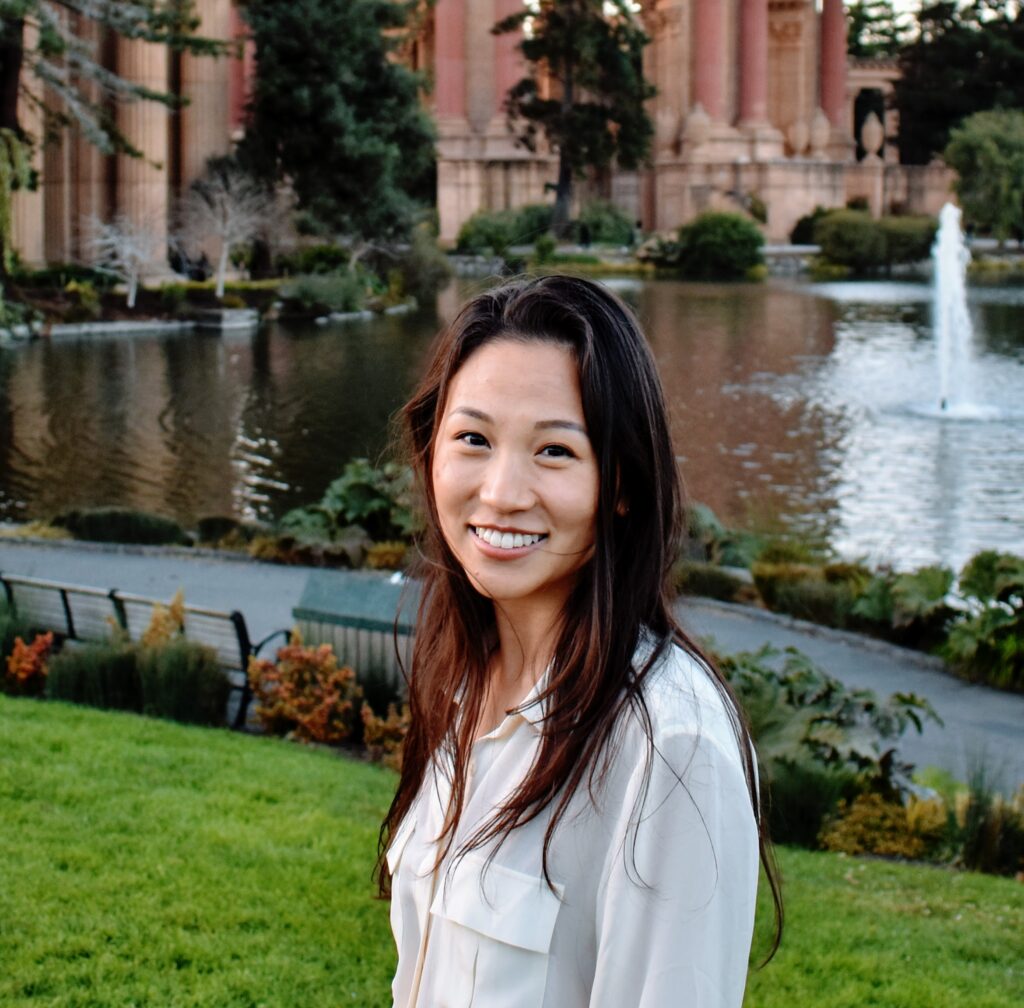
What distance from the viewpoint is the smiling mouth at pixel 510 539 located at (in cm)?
196

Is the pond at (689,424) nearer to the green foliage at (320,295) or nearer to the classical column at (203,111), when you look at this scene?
the green foliage at (320,295)

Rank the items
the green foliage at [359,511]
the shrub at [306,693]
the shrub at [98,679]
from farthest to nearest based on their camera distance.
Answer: the green foliage at [359,511] < the shrub at [98,679] < the shrub at [306,693]

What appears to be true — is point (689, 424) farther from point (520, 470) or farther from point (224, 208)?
point (224, 208)

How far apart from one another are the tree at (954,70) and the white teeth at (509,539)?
68.3 m

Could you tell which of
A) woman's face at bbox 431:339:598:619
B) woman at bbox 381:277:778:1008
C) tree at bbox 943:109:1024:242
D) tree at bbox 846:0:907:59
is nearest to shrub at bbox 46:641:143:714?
woman at bbox 381:277:778:1008

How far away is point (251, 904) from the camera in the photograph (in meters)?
4.94

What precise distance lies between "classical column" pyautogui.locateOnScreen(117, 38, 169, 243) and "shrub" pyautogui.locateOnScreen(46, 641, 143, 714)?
3139 centimetres

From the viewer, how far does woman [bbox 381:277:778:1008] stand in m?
1.75

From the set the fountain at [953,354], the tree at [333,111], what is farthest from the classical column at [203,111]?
the fountain at [953,354]

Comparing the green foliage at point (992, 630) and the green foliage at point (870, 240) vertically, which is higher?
the green foliage at point (870, 240)

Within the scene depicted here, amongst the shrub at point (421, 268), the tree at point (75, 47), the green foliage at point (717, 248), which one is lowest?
the shrub at point (421, 268)

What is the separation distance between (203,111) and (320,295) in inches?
290

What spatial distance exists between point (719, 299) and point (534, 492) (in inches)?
1613

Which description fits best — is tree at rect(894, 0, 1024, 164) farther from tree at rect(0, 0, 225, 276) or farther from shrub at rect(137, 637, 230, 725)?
shrub at rect(137, 637, 230, 725)
